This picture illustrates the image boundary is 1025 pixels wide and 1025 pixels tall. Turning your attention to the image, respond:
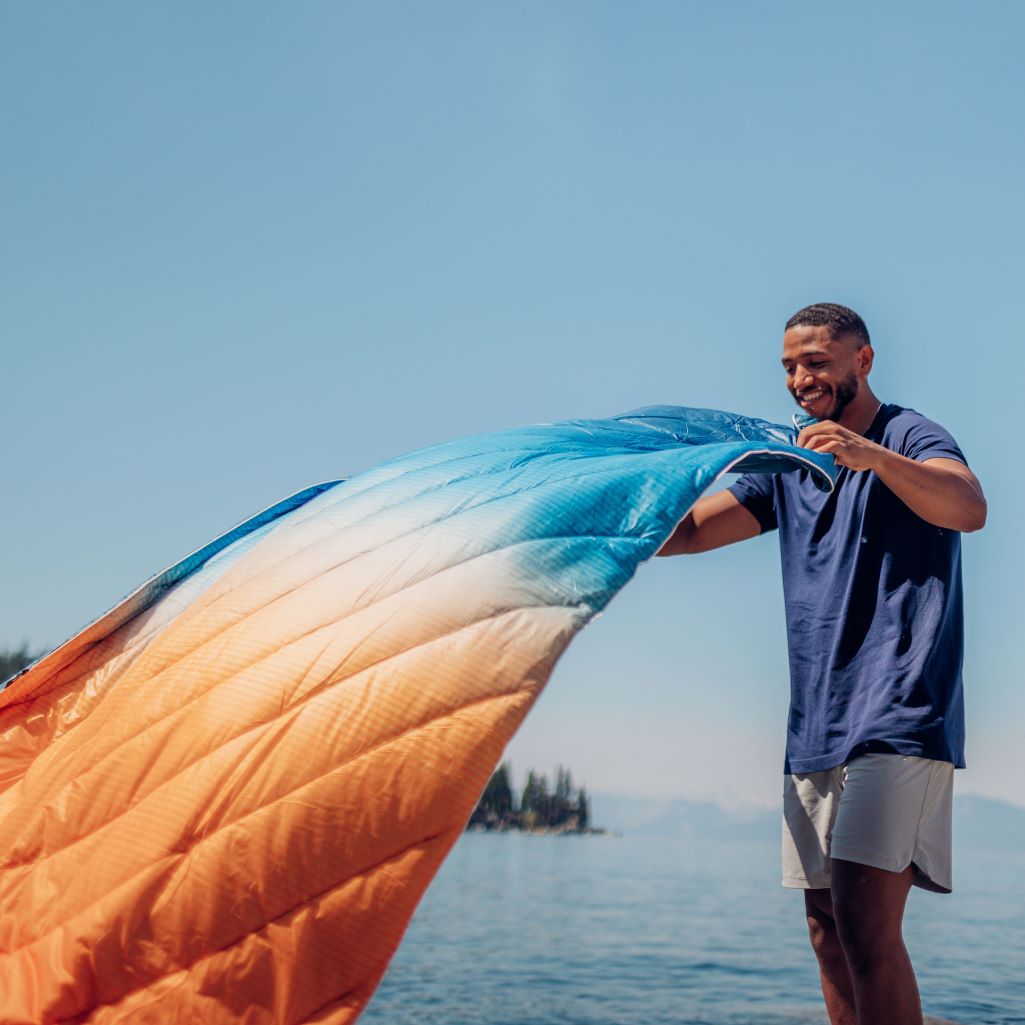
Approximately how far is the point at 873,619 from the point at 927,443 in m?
0.47

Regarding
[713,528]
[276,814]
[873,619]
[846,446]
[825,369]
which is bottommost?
[276,814]

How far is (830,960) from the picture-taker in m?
2.79

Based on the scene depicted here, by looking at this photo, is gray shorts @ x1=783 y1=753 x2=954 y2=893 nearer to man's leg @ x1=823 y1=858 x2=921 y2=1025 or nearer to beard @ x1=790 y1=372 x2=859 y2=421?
man's leg @ x1=823 y1=858 x2=921 y2=1025

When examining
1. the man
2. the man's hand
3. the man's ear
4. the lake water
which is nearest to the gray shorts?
the man

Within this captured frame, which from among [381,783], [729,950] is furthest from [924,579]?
[729,950]

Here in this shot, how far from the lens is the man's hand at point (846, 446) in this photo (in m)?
2.58

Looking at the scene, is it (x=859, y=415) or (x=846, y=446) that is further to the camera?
(x=859, y=415)

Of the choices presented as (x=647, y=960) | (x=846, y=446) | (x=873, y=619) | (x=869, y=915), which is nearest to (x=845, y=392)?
(x=846, y=446)

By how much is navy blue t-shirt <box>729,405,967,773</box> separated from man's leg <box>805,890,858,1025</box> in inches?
13.6

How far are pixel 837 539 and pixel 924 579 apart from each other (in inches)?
10.7

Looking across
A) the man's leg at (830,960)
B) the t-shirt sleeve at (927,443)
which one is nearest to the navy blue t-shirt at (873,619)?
the t-shirt sleeve at (927,443)

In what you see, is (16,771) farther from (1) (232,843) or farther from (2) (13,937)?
(1) (232,843)

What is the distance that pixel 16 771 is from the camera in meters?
2.63

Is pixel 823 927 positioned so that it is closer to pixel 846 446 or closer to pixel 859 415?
pixel 846 446
